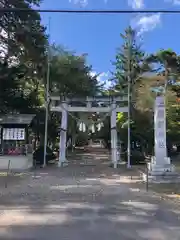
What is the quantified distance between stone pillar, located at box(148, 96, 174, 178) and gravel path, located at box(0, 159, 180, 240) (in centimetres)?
327

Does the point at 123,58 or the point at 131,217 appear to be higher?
the point at 123,58

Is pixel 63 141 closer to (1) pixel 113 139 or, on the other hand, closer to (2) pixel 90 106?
(2) pixel 90 106

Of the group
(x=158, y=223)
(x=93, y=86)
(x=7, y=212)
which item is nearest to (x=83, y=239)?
(x=158, y=223)

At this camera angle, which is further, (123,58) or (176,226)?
(123,58)

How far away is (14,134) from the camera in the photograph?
27000 millimetres

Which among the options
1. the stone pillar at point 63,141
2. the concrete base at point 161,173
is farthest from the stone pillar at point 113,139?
the concrete base at point 161,173

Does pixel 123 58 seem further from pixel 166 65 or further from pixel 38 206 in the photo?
pixel 38 206

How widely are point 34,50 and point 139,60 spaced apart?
22.1 m

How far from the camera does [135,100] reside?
110 feet

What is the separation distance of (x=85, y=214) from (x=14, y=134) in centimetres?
1784

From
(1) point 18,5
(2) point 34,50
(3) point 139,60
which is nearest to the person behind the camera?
(1) point 18,5

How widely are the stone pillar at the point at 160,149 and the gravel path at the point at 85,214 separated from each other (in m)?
3.27

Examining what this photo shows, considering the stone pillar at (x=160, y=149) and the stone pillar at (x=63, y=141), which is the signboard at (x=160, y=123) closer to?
the stone pillar at (x=160, y=149)

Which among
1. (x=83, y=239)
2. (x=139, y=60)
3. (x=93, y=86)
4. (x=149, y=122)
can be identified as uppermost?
(x=139, y=60)
